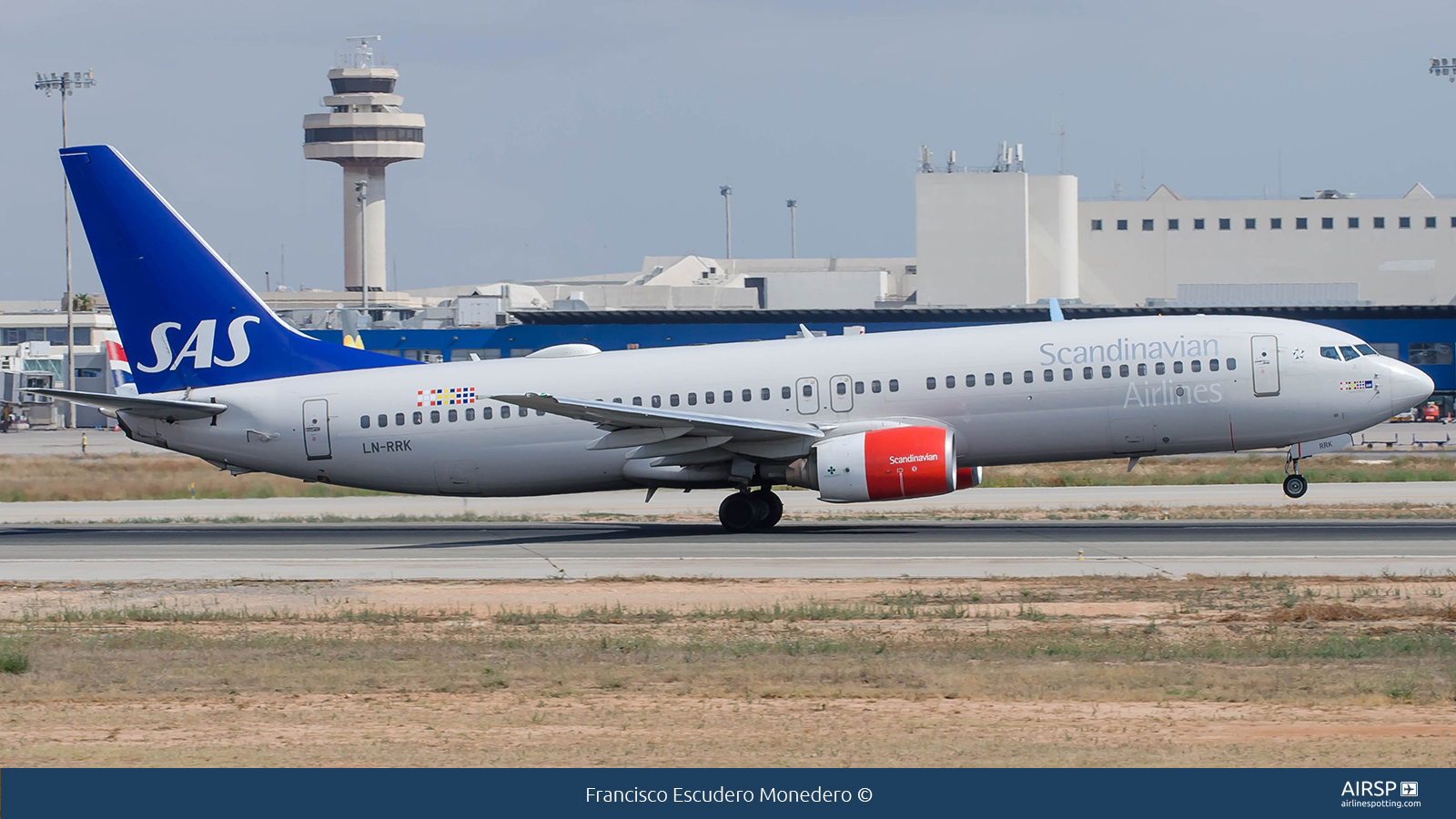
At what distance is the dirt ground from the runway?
1.97m

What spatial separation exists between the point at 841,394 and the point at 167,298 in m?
14.4

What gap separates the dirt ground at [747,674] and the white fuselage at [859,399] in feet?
25.5

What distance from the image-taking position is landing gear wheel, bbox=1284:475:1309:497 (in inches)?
1200

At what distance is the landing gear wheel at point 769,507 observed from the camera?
32156 millimetres

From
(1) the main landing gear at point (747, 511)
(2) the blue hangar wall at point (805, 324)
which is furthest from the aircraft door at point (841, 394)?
(2) the blue hangar wall at point (805, 324)

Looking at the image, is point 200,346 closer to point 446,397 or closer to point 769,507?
point 446,397

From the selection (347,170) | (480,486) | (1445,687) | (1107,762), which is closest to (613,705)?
(1107,762)

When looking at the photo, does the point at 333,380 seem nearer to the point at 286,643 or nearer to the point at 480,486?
the point at 480,486

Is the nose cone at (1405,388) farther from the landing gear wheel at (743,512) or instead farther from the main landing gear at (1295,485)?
the landing gear wheel at (743,512)

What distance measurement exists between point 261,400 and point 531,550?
7655 mm

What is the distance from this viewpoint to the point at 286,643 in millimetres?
18781

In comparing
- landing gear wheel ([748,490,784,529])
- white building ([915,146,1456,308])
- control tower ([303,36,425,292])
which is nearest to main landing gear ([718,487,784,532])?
landing gear wheel ([748,490,784,529])

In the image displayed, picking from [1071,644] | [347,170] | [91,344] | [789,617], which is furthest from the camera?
[347,170]

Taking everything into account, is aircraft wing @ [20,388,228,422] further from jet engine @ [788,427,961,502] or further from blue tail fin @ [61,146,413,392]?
jet engine @ [788,427,961,502]
